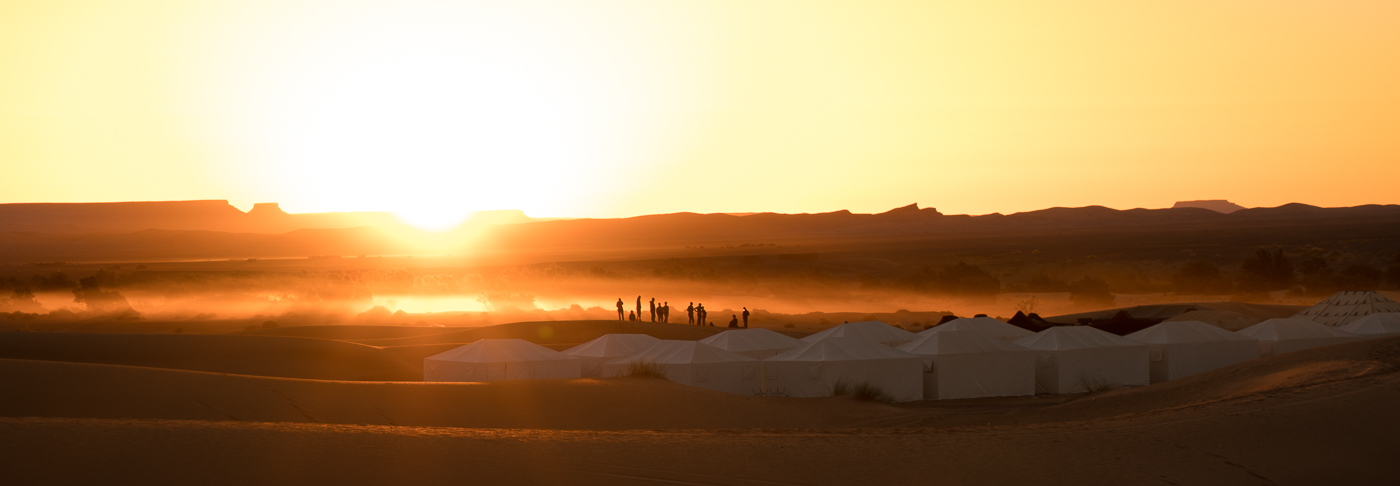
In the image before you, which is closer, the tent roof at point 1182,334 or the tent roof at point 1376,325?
the tent roof at point 1182,334

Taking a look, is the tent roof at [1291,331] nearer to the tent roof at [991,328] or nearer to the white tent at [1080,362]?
the white tent at [1080,362]

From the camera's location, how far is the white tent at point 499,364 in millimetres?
22844

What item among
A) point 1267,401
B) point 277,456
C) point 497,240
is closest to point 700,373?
point 1267,401

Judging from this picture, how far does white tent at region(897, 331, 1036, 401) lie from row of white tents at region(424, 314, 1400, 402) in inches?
1.0

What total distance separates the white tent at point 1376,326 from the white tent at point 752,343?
1571cm

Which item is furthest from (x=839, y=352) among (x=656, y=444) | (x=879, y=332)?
(x=656, y=444)

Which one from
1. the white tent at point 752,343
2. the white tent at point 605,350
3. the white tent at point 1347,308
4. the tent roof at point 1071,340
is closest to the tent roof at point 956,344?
the tent roof at point 1071,340

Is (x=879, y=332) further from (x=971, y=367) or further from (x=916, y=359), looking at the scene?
(x=916, y=359)

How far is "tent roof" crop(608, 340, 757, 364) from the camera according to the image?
2311 centimetres

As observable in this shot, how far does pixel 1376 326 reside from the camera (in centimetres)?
2744

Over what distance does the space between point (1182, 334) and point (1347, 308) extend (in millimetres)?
8622

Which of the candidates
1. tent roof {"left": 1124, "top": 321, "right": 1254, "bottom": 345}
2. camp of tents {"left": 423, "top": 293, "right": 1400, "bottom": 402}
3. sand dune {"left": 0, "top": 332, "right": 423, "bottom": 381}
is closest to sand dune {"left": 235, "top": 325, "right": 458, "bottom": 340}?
sand dune {"left": 0, "top": 332, "right": 423, "bottom": 381}

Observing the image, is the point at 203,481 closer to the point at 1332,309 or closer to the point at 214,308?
the point at 1332,309

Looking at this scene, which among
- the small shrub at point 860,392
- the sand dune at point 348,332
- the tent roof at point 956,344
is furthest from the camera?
the sand dune at point 348,332
